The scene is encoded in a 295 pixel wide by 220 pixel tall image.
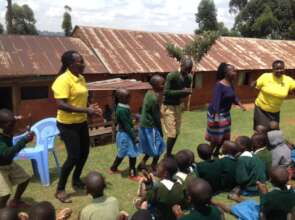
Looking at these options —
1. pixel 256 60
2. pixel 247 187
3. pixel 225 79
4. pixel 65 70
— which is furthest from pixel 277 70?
pixel 256 60

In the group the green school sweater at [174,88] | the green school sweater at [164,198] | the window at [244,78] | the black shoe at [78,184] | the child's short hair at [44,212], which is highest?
the green school sweater at [174,88]

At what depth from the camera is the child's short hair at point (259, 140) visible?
6.05m

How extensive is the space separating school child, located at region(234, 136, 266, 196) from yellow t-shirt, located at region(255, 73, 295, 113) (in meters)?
1.57

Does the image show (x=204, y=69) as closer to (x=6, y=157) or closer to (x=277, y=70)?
(x=277, y=70)

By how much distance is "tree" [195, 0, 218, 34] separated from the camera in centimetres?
3981

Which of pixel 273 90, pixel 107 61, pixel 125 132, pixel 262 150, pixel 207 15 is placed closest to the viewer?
pixel 262 150

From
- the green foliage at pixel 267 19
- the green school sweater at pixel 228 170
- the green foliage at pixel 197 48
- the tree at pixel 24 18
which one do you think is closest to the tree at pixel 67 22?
the tree at pixel 24 18

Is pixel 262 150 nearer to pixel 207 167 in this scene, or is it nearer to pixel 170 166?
pixel 207 167

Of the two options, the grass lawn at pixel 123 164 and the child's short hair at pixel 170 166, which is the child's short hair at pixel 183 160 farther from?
the grass lawn at pixel 123 164

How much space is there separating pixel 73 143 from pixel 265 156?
291 cm

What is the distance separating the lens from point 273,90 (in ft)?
22.2

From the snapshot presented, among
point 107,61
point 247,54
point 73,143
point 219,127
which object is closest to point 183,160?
point 73,143

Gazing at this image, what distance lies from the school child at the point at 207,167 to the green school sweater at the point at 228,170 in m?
0.10

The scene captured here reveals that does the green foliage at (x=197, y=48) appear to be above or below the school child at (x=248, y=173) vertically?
above
